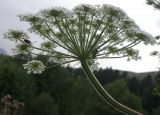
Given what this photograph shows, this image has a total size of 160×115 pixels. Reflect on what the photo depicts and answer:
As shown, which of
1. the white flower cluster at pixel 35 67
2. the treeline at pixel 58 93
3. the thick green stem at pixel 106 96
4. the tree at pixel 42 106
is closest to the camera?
the thick green stem at pixel 106 96

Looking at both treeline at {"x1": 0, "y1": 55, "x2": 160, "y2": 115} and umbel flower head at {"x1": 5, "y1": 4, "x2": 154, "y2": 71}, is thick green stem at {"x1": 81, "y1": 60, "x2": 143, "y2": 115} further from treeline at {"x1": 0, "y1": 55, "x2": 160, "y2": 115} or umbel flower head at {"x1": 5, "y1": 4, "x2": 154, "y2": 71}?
treeline at {"x1": 0, "y1": 55, "x2": 160, "y2": 115}

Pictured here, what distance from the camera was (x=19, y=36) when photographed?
24.3 ft

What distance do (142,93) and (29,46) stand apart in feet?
493

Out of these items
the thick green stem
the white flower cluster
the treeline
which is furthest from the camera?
the treeline

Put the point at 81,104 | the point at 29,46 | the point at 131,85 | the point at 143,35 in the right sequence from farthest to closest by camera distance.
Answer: the point at 131,85, the point at 81,104, the point at 29,46, the point at 143,35

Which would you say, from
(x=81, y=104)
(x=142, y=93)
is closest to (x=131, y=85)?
(x=142, y=93)

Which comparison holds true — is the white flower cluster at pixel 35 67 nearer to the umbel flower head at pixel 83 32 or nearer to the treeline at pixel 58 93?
the umbel flower head at pixel 83 32

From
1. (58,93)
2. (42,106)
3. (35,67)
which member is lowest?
(42,106)

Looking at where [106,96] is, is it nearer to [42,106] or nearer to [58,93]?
[42,106]

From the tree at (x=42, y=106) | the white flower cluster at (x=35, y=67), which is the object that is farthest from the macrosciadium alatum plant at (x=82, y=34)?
the tree at (x=42, y=106)

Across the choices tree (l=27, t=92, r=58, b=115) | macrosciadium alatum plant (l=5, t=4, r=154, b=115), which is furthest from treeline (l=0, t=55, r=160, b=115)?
macrosciadium alatum plant (l=5, t=4, r=154, b=115)

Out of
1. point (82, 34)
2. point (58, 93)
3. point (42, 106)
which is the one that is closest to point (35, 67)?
point (82, 34)

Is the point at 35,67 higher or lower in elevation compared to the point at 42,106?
higher

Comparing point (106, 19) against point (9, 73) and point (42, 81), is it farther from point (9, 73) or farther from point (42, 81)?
point (42, 81)
